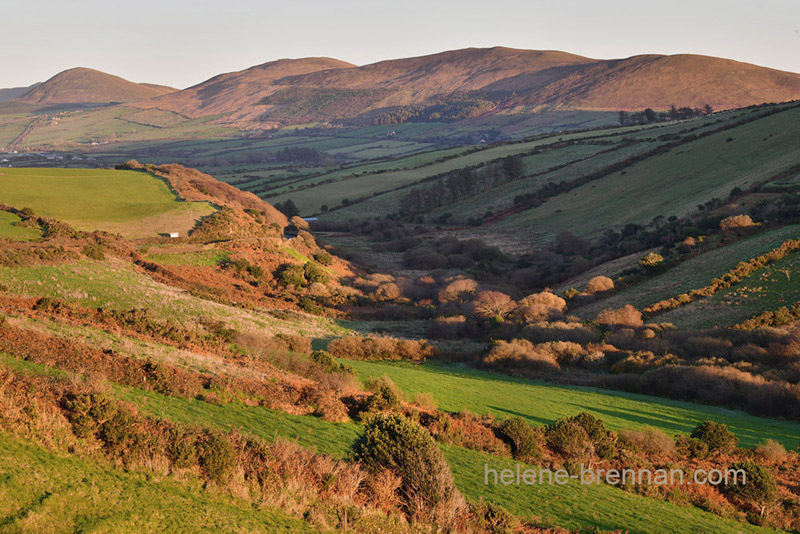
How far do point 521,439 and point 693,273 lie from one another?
97.8ft

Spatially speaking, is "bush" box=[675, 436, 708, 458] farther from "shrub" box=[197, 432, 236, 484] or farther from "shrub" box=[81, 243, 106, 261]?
"shrub" box=[81, 243, 106, 261]

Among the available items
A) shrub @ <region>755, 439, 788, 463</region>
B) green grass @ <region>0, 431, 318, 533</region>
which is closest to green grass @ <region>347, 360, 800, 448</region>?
shrub @ <region>755, 439, 788, 463</region>

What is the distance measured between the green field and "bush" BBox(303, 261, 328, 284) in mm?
10497

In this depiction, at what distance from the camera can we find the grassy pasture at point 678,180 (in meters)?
66.3

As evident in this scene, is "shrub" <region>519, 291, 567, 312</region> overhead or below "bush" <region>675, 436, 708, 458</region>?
below

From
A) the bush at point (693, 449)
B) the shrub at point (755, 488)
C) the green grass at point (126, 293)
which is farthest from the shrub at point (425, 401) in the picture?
the green grass at point (126, 293)

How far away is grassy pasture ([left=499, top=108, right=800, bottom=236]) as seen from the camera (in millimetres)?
66312

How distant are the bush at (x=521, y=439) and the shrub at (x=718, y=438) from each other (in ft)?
17.3

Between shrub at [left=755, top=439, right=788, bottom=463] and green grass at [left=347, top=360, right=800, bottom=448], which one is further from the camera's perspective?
green grass at [left=347, top=360, right=800, bottom=448]

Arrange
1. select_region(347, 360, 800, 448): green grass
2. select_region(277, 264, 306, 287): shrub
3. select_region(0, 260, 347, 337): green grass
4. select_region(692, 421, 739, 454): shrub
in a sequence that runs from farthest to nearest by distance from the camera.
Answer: select_region(277, 264, 306, 287): shrub, select_region(0, 260, 347, 337): green grass, select_region(347, 360, 800, 448): green grass, select_region(692, 421, 739, 454): shrub

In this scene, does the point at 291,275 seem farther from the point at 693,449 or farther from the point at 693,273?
the point at 693,449

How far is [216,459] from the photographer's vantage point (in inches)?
409

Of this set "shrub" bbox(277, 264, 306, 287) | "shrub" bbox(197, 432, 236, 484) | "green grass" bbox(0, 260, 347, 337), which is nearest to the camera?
"shrub" bbox(197, 432, 236, 484)

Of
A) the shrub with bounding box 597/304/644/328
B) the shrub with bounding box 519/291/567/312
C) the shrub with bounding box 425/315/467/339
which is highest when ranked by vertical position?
the shrub with bounding box 597/304/644/328
